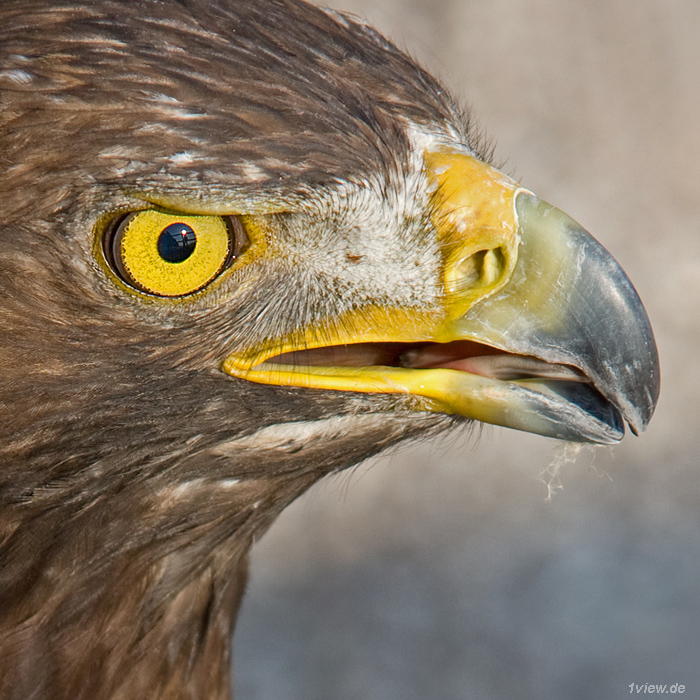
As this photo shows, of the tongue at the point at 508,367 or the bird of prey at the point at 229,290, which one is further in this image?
the tongue at the point at 508,367

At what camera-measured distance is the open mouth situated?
6.16ft

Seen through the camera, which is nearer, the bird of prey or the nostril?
the bird of prey

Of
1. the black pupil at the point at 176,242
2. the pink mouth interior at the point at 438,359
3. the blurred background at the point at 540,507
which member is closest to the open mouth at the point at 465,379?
the pink mouth interior at the point at 438,359

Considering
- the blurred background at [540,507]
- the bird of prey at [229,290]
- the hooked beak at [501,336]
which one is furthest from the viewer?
the blurred background at [540,507]

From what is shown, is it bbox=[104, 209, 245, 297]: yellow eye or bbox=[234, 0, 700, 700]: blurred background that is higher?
bbox=[234, 0, 700, 700]: blurred background

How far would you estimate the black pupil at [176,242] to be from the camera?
1.71 meters

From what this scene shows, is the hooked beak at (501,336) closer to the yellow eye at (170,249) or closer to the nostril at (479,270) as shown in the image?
the nostril at (479,270)

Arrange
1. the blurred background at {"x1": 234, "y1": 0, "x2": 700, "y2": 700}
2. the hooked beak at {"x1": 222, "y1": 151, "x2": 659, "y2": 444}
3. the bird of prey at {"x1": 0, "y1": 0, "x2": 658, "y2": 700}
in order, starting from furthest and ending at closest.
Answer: the blurred background at {"x1": 234, "y1": 0, "x2": 700, "y2": 700}, the hooked beak at {"x1": 222, "y1": 151, "x2": 659, "y2": 444}, the bird of prey at {"x1": 0, "y1": 0, "x2": 658, "y2": 700}

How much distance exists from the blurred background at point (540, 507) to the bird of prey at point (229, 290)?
9.23 ft

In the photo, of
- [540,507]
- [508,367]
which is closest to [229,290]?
[508,367]

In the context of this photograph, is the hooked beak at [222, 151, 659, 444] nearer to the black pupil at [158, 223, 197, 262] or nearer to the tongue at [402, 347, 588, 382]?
the tongue at [402, 347, 588, 382]

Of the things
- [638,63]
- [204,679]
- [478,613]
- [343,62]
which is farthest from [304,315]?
[638,63]

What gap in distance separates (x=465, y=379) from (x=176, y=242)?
593 millimetres

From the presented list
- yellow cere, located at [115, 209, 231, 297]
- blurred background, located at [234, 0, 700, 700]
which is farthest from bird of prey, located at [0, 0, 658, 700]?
blurred background, located at [234, 0, 700, 700]
